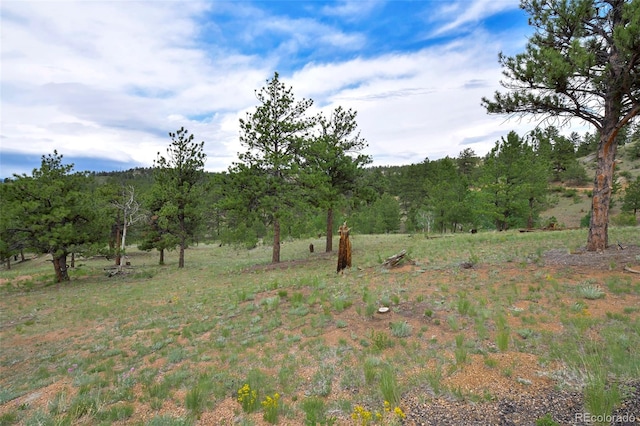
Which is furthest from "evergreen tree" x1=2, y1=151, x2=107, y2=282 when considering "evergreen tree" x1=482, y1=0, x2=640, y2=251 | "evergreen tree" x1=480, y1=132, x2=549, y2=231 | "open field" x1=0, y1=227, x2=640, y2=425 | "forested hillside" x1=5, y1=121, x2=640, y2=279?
"evergreen tree" x1=480, y1=132, x2=549, y2=231

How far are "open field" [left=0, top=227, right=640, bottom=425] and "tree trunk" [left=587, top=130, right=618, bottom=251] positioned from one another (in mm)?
647

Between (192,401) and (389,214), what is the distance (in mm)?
50288

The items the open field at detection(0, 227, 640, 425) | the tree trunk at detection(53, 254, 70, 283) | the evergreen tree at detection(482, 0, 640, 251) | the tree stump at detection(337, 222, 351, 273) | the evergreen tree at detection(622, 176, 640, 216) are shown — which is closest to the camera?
the open field at detection(0, 227, 640, 425)

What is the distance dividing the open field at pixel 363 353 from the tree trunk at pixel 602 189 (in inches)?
25.5

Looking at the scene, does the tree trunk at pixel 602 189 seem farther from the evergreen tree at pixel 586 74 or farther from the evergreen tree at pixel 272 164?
the evergreen tree at pixel 272 164

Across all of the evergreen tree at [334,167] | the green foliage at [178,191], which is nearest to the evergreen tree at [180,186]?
the green foliage at [178,191]

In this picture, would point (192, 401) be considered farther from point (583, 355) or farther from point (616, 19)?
point (616, 19)

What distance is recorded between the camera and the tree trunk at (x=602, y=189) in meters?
11.1

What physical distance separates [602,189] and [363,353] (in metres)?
11.3

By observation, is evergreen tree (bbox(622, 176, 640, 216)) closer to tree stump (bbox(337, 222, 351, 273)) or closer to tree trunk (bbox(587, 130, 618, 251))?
tree trunk (bbox(587, 130, 618, 251))

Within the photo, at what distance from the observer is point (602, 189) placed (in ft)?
36.7

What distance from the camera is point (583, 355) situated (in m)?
4.98

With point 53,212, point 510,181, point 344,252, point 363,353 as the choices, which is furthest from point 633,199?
point 53,212

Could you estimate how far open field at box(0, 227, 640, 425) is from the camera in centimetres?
437
